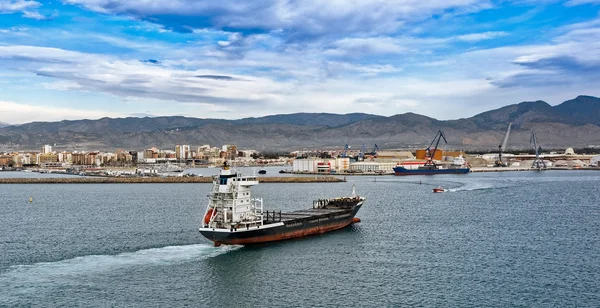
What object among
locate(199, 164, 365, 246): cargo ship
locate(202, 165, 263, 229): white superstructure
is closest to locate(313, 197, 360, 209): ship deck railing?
locate(199, 164, 365, 246): cargo ship

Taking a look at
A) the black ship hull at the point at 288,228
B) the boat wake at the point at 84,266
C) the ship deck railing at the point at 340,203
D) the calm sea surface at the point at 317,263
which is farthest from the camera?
the ship deck railing at the point at 340,203

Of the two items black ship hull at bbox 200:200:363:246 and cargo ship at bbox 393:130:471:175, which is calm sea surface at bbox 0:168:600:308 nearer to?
black ship hull at bbox 200:200:363:246

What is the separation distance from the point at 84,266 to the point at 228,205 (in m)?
6.67

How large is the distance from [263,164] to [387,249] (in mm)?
130676

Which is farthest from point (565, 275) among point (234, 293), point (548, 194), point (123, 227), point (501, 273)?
point (548, 194)

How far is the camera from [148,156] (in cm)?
17350

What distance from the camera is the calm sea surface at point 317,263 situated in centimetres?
1836

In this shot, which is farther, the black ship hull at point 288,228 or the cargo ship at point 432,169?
the cargo ship at point 432,169

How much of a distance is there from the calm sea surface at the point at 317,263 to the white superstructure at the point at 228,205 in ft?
3.57

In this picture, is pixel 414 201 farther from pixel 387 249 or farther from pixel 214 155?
pixel 214 155

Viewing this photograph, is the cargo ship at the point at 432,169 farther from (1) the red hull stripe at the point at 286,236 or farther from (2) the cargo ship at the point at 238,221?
(2) the cargo ship at the point at 238,221

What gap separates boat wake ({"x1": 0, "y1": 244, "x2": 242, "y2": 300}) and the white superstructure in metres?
1.06

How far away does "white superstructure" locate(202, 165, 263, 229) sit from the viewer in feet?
84.2

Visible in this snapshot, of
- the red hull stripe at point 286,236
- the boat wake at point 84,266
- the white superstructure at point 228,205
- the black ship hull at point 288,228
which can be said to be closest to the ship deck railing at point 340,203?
the black ship hull at point 288,228
